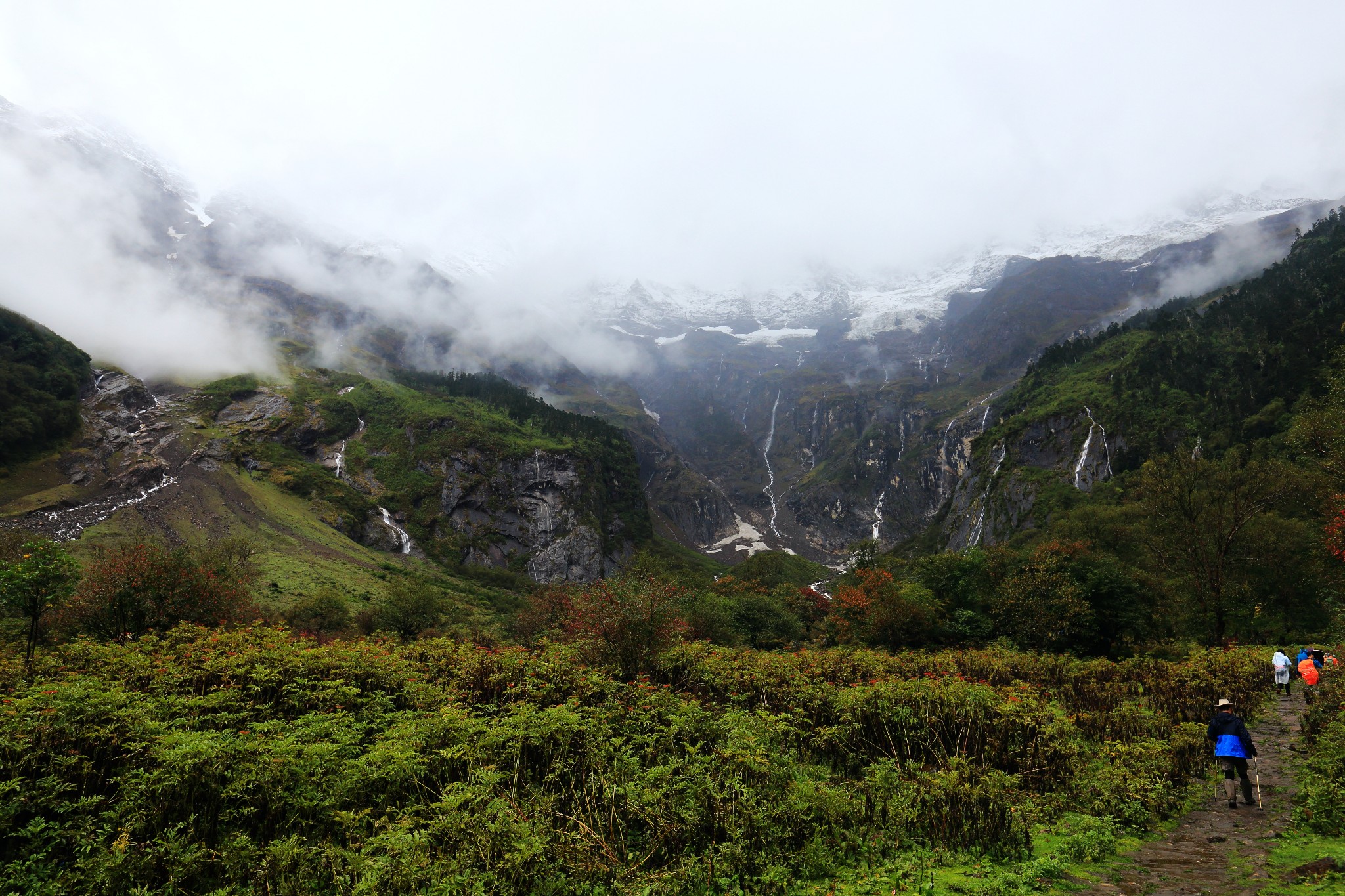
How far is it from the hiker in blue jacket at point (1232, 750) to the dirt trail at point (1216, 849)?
264 mm

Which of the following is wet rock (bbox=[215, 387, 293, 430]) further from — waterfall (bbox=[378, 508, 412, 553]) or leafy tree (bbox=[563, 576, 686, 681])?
leafy tree (bbox=[563, 576, 686, 681])

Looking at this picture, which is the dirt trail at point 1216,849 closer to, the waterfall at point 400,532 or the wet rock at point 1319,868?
the wet rock at point 1319,868

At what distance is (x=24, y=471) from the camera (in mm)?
91375

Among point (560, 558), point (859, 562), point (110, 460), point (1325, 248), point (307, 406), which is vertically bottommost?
point (560, 558)

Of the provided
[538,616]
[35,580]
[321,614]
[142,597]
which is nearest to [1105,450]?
[538,616]

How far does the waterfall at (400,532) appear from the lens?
12406cm

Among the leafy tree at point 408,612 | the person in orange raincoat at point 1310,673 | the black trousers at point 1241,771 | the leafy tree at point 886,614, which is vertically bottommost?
the leafy tree at point 408,612

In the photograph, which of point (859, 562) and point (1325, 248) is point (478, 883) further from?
point (1325, 248)

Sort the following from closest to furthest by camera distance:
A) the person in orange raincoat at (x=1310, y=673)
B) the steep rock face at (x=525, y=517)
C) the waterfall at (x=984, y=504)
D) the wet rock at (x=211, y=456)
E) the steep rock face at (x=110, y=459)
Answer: the person in orange raincoat at (x=1310, y=673)
the steep rock face at (x=110, y=459)
the wet rock at (x=211, y=456)
the waterfall at (x=984, y=504)
the steep rock face at (x=525, y=517)

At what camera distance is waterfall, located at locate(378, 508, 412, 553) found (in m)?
124

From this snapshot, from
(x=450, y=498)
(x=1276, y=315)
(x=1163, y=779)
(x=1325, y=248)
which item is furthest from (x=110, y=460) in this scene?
(x=1325, y=248)

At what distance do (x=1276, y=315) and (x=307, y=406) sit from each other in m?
196

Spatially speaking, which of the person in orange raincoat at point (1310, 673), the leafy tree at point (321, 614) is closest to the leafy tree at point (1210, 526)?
the person in orange raincoat at point (1310, 673)

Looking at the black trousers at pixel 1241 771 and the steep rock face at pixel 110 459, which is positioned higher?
the steep rock face at pixel 110 459
